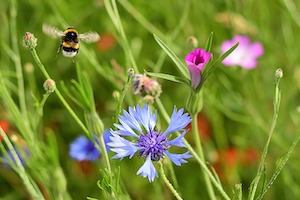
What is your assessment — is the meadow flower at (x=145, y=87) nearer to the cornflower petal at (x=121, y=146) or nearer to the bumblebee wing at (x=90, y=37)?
the cornflower petal at (x=121, y=146)

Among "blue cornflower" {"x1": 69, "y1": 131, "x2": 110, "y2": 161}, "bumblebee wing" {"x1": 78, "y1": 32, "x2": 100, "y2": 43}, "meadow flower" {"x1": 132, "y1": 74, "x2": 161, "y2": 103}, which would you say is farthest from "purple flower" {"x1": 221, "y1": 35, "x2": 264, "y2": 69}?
"meadow flower" {"x1": 132, "y1": 74, "x2": 161, "y2": 103}

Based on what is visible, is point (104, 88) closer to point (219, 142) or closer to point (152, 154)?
point (219, 142)

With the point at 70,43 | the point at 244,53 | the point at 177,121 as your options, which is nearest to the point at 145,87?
the point at 177,121

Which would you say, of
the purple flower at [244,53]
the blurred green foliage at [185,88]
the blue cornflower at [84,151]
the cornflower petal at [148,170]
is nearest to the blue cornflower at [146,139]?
the cornflower petal at [148,170]

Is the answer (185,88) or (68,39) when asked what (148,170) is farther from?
(185,88)

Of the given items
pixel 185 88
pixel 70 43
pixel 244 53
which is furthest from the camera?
pixel 185 88

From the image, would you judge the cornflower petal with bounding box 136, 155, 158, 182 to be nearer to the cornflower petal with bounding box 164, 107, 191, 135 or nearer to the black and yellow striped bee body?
the cornflower petal with bounding box 164, 107, 191, 135
